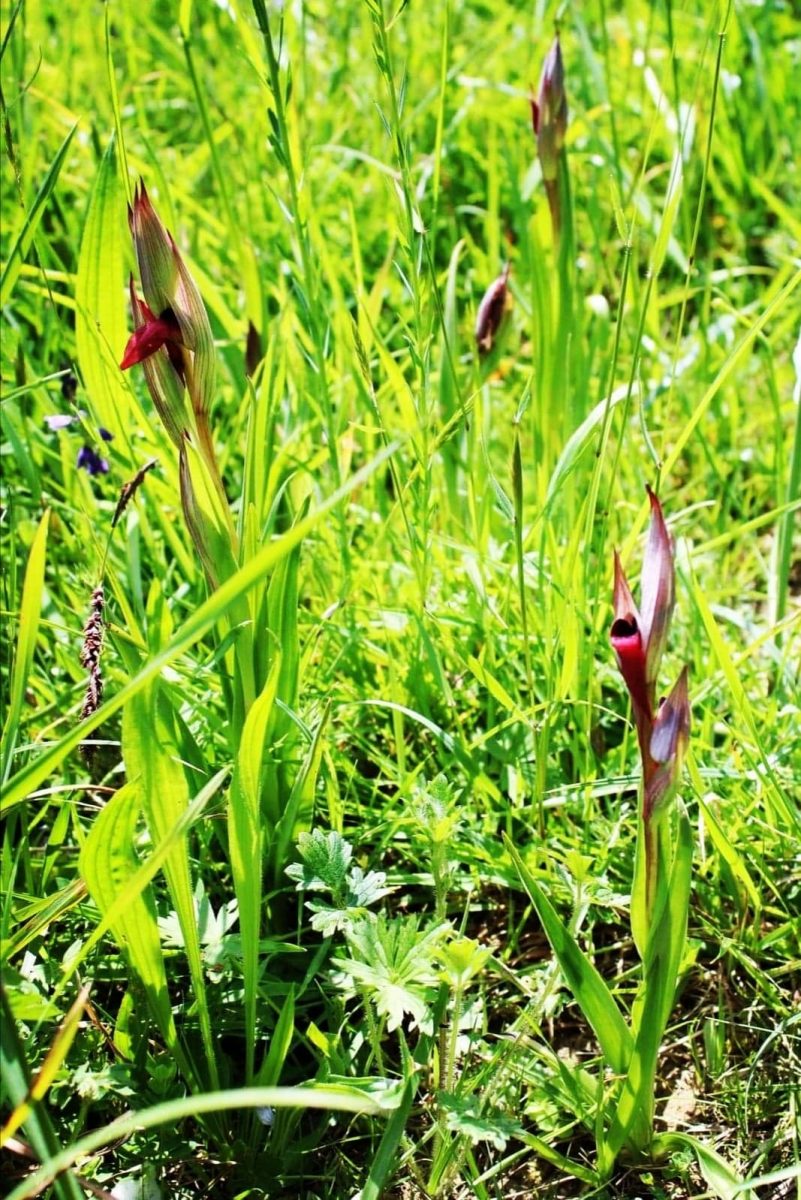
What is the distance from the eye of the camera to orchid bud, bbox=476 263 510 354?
5.42ft

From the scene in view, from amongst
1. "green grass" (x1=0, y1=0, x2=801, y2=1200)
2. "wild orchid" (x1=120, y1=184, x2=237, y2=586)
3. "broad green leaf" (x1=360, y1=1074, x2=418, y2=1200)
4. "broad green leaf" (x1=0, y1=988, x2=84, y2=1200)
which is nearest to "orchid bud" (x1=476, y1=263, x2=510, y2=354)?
"green grass" (x1=0, y1=0, x2=801, y2=1200)

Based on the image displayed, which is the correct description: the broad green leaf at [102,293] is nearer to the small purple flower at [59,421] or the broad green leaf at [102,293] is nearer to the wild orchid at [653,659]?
the small purple flower at [59,421]

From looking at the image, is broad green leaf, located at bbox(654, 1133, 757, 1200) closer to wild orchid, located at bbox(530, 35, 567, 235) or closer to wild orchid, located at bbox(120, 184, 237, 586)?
wild orchid, located at bbox(120, 184, 237, 586)

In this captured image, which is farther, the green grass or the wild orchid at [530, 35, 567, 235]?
the wild orchid at [530, 35, 567, 235]

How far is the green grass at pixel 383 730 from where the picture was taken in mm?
1086

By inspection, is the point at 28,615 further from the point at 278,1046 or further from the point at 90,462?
the point at 90,462

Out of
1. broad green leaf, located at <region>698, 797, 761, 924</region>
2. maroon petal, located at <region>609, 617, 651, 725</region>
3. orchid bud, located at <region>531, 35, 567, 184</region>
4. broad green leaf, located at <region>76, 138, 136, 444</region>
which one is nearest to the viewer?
maroon petal, located at <region>609, 617, 651, 725</region>

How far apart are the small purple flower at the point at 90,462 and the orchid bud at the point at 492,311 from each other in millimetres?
557

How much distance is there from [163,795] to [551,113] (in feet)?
3.35

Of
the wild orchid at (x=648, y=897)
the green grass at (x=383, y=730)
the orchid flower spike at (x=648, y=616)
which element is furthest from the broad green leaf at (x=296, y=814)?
the orchid flower spike at (x=648, y=616)

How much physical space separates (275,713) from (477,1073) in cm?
42

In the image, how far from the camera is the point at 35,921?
43.8 inches

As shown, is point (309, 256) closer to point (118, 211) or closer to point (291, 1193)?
point (118, 211)

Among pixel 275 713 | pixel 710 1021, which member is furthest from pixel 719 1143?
pixel 275 713
